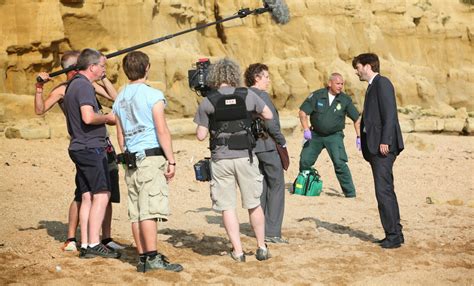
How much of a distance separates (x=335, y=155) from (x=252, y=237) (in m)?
3.51

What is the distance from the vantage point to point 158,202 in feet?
22.0

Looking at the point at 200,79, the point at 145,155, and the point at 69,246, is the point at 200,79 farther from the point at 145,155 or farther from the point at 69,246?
the point at 69,246

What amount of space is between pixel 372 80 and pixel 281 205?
61.2 inches

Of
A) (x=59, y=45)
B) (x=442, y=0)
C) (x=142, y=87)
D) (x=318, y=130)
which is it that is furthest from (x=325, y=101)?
(x=442, y=0)

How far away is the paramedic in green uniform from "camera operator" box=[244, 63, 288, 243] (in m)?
3.45

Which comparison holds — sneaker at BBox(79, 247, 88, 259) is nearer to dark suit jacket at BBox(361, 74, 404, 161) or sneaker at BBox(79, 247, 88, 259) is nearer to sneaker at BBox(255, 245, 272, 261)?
→ sneaker at BBox(255, 245, 272, 261)

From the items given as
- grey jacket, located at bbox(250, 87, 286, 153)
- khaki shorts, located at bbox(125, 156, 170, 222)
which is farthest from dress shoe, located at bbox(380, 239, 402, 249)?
khaki shorts, located at bbox(125, 156, 170, 222)

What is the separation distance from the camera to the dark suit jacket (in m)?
8.11

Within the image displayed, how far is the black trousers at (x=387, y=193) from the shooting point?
8180 mm

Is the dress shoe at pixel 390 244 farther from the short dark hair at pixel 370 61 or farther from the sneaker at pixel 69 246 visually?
the sneaker at pixel 69 246

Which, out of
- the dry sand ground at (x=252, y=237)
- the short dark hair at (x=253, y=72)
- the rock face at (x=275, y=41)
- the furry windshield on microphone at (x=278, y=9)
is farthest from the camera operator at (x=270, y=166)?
the rock face at (x=275, y=41)

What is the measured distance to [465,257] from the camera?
25.6 ft

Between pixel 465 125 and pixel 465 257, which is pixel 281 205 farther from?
pixel 465 125

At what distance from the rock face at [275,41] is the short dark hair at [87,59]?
32.7 feet
